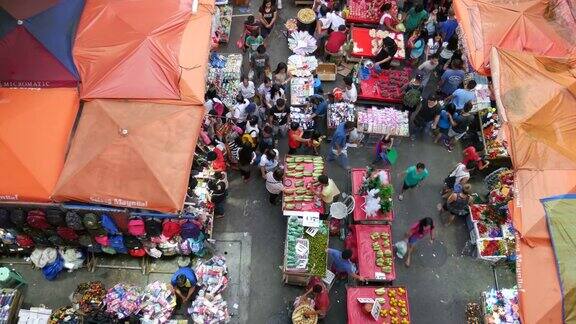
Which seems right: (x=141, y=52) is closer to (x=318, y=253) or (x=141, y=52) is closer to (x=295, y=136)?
(x=295, y=136)

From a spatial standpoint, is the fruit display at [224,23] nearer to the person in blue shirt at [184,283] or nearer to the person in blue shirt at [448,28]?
the person in blue shirt at [448,28]

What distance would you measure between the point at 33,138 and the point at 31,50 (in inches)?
79.9

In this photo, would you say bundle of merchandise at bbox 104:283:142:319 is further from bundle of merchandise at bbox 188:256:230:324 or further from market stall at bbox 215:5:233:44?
market stall at bbox 215:5:233:44

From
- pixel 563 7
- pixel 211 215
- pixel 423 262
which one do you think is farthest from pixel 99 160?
pixel 563 7

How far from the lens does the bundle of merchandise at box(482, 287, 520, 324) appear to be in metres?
10.3

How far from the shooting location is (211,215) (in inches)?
436

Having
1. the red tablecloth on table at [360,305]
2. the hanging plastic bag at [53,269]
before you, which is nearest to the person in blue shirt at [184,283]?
the hanging plastic bag at [53,269]

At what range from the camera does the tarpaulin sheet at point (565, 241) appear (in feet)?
26.4

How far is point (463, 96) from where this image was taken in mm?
12492

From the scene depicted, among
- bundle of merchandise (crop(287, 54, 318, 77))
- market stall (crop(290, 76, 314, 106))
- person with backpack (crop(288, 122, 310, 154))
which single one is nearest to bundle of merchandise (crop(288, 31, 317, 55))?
bundle of merchandise (crop(287, 54, 318, 77))

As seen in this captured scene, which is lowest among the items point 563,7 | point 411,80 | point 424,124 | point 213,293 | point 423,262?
point 213,293

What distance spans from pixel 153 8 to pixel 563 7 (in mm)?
10407

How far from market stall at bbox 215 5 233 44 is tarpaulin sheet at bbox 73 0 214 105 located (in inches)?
131

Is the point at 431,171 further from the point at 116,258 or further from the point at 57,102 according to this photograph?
the point at 57,102
